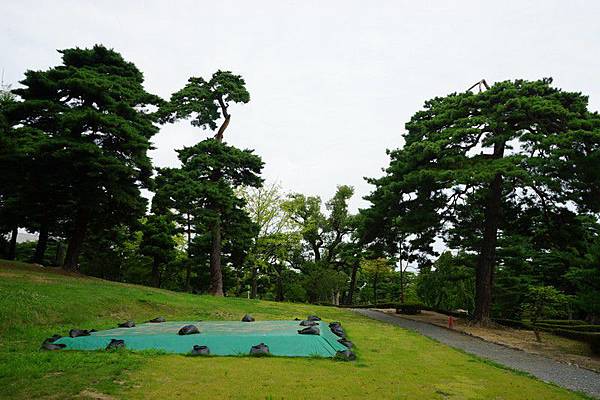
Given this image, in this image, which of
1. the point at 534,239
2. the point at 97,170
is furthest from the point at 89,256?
the point at 534,239

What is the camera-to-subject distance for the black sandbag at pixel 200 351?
812cm

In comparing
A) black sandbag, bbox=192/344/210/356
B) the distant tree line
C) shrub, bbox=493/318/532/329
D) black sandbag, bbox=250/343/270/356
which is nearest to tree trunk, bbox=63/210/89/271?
the distant tree line

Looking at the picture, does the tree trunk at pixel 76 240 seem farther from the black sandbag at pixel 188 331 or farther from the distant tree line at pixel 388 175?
the black sandbag at pixel 188 331

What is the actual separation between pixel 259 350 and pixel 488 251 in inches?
564

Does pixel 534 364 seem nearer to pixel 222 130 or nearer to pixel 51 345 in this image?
pixel 51 345

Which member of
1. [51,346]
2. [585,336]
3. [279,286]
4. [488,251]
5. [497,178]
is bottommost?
[51,346]

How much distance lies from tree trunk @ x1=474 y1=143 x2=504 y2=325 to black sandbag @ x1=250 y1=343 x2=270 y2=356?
44.9 feet

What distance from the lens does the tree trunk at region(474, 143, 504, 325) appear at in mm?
18375

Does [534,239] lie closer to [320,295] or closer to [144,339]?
[144,339]

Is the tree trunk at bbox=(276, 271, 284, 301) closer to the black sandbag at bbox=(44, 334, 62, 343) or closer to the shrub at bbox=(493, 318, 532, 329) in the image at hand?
the shrub at bbox=(493, 318, 532, 329)

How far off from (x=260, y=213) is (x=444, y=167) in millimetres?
16362

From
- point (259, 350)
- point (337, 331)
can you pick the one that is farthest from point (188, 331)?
point (337, 331)

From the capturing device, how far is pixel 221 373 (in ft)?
21.9

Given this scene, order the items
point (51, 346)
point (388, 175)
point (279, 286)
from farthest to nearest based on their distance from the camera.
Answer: point (279, 286)
point (388, 175)
point (51, 346)
